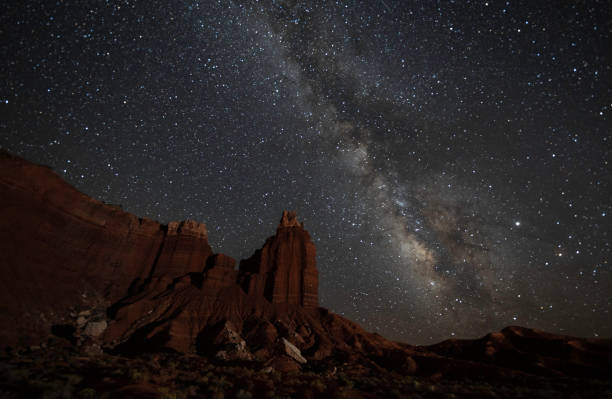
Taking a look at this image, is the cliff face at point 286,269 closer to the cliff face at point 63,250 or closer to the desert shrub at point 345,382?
the cliff face at point 63,250

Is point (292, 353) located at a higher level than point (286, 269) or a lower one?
lower

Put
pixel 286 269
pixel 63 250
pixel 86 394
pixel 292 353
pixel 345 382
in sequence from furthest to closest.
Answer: pixel 286 269 < pixel 63 250 < pixel 292 353 < pixel 345 382 < pixel 86 394

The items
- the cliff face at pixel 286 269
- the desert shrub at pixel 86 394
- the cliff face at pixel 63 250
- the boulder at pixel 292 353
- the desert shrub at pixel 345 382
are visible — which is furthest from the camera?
the cliff face at pixel 286 269

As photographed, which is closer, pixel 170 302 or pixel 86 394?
pixel 86 394

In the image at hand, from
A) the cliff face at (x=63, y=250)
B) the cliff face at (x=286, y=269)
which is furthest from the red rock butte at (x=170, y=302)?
the cliff face at (x=286, y=269)

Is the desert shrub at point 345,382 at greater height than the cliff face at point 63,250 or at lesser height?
lesser

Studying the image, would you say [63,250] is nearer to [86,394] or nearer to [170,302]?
[170,302]

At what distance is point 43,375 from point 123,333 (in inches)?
1158

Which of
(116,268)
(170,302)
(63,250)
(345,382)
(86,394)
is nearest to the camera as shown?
(86,394)

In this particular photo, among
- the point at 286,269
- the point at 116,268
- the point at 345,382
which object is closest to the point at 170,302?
the point at 116,268

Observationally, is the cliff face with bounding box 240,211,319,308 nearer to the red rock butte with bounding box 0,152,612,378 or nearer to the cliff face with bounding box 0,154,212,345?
the red rock butte with bounding box 0,152,612,378

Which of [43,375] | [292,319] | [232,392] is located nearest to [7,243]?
[43,375]

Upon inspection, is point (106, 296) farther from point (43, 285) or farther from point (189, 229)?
point (189, 229)

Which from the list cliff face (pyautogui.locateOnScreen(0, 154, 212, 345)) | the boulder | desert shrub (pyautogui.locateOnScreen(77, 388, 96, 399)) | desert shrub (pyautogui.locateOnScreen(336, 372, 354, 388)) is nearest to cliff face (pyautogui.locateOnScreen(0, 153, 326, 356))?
cliff face (pyautogui.locateOnScreen(0, 154, 212, 345))
